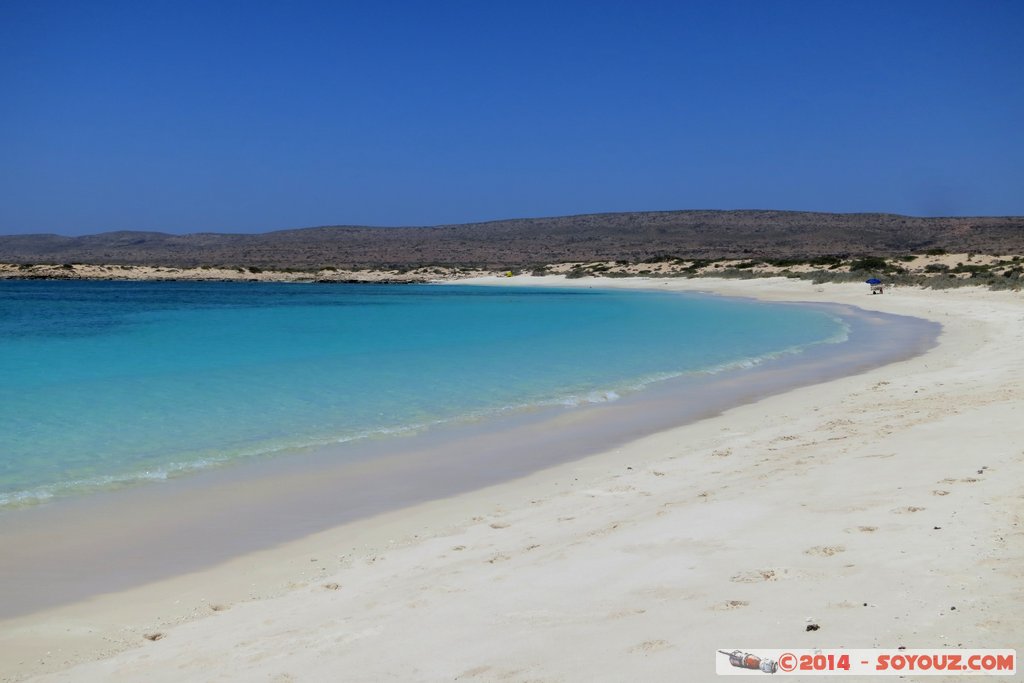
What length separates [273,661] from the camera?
11.9 ft

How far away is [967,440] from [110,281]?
262 feet

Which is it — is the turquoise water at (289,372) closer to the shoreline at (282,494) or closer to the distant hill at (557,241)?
the shoreline at (282,494)

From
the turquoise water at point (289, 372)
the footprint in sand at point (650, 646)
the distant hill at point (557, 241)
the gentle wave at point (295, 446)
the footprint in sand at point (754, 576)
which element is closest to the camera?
the footprint in sand at point (650, 646)

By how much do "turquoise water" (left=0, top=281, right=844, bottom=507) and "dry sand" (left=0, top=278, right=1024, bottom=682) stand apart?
3.11 meters

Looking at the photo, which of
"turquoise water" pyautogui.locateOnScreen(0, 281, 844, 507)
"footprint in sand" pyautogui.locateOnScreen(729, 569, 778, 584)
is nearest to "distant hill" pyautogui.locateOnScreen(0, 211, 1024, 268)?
"turquoise water" pyautogui.locateOnScreen(0, 281, 844, 507)

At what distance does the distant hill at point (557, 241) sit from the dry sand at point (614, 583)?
248 feet

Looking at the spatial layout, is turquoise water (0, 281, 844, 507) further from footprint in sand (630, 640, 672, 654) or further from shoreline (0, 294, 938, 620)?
footprint in sand (630, 640, 672, 654)

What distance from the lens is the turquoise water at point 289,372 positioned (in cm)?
877

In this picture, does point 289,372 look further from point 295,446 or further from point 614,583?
point 614,583

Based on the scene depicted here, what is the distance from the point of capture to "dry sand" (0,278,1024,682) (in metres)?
3.45

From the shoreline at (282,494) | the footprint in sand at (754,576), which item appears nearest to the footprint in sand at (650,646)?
the footprint in sand at (754,576)

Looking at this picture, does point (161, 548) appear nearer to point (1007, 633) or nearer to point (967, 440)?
point (1007, 633)

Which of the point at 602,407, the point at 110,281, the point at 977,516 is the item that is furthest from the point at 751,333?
the point at 110,281

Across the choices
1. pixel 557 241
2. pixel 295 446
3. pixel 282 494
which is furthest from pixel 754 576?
pixel 557 241
